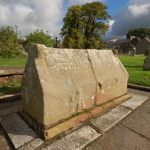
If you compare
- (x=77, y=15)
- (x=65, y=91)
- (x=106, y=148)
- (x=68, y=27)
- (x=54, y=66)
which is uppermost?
(x=77, y=15)

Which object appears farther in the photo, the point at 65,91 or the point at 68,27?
the point at 68,27

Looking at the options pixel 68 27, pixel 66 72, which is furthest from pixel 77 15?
pixel 66 72

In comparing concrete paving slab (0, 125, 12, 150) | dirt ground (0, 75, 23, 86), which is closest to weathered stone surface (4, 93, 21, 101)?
dirt ground (0, 75, 23, 86)

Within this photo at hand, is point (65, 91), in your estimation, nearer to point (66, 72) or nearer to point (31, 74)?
point (66, 72)

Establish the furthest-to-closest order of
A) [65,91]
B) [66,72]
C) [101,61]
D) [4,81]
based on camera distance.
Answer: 1. [4,81]
2. [101,61]
3. [66,72]
4. [65,91]

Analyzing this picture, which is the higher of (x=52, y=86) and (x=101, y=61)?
(x=101, y=61)

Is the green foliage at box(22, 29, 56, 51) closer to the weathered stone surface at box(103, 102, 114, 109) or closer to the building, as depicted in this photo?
the weathered stone surface at box(103, 102, 114, 109)

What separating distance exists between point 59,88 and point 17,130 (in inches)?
39.2

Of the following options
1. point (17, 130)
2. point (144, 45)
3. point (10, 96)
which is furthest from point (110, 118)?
point (144, 45)

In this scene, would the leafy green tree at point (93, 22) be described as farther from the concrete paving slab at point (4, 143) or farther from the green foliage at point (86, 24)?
the concrete paving slab at point (4, 143)

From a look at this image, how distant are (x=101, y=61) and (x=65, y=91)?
1333mm

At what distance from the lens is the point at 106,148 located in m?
1.57

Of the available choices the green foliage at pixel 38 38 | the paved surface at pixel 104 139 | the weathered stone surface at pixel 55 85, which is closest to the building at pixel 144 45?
the green foliage at pixel 38 38

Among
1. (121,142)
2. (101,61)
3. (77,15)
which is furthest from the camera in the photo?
(77,15)
